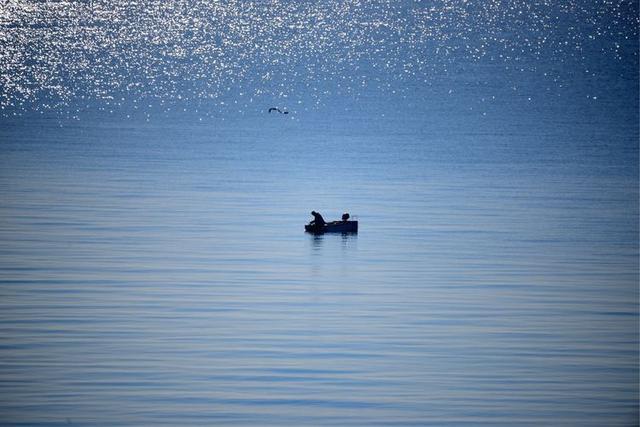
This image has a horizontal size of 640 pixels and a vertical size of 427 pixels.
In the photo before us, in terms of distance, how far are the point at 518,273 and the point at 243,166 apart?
78.2ft

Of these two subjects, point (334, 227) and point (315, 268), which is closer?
point (315, 268)

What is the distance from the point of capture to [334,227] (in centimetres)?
2994

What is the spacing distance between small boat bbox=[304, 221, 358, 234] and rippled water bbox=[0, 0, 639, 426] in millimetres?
294

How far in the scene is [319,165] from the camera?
50.4 m

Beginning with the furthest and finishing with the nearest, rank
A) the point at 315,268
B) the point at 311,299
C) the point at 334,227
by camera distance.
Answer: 1. the point at 334,227
2. the point at 315,268
3. the point at 311,299

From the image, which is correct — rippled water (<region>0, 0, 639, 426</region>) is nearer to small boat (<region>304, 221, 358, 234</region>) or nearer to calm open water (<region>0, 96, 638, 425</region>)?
calm open water (<region>0, 96, 638, 425</region>)

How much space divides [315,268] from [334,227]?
15.8ft

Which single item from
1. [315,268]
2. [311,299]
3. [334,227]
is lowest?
[311,299]

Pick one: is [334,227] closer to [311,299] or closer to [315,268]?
[315,268]

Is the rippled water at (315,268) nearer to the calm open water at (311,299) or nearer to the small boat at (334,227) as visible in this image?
the calm open water at (311,299)

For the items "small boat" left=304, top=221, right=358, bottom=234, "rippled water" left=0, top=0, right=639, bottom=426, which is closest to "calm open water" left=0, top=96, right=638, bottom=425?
"rippled water" left=0, top=0, right=639, bottom=426

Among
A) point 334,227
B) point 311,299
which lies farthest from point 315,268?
point 334,227

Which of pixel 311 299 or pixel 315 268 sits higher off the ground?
pixel 315 268

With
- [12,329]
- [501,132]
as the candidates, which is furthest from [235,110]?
[12,329]
